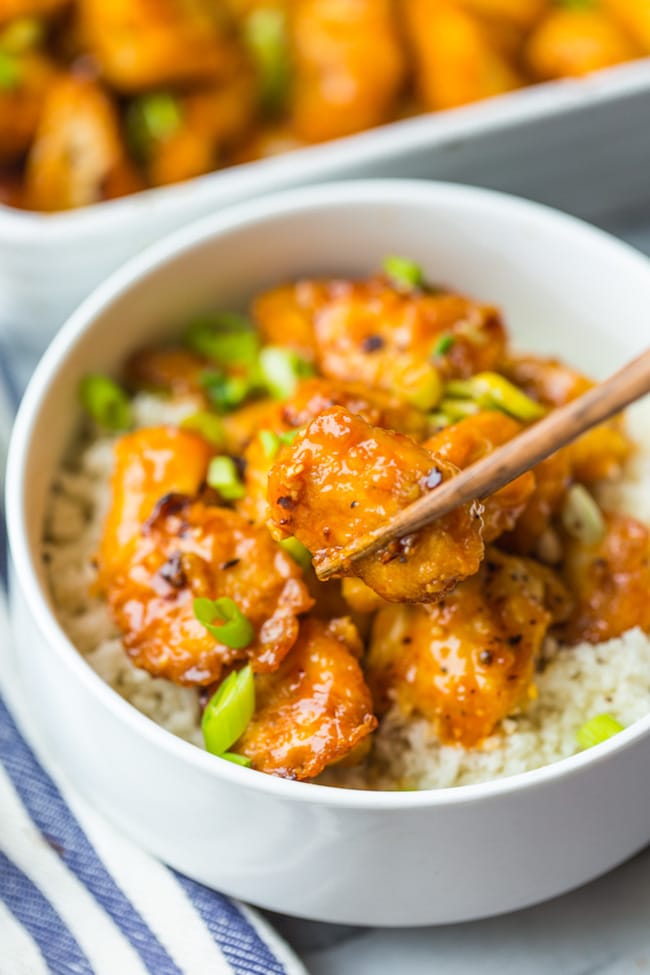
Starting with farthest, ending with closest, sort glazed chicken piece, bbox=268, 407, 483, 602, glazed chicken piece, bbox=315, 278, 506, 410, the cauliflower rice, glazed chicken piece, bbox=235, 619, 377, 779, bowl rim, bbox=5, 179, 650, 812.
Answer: glazed chicken piece, bbox=315, 278, 506, 410, the cauliflower rice, glazed chicken piece, bbox=235, 619, 377, 779, bowl rim, bbox=5, 179, 650, 812, glazed chicken piece, bbox=268, 407, 483, 602

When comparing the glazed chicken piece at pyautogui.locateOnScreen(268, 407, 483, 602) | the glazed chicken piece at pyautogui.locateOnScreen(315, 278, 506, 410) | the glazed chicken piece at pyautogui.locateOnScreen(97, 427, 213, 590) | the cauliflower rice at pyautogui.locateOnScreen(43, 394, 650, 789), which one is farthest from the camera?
the glazed chicken piece at pyautogui.locateOnScreen(315, 278, 506, 410)

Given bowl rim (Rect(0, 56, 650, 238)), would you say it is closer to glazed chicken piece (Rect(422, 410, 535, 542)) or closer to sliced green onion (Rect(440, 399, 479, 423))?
sliced green onion (Rect(440, 399, 479, 423))

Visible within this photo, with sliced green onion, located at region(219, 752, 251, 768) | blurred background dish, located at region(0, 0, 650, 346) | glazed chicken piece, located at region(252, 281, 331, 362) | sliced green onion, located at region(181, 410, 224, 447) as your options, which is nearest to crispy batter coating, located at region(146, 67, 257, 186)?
blurred background dish, located at region(0, 0, 650, 346)

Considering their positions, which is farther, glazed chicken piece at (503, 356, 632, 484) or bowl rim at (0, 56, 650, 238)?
bowl rim at (0, 56, 650, 238)

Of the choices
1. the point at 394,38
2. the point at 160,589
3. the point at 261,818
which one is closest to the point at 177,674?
the point at 160,589

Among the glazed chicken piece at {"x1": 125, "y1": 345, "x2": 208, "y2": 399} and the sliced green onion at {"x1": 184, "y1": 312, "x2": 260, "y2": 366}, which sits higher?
the sliced green onion at {"x1": 184, "y1": 312, "x2": 260, "y2": 366}

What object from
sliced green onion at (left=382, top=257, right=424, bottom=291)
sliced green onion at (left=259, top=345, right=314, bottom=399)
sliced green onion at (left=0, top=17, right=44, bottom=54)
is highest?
sliced green onion at (left=0, top=17, right=44, bottom=54)
